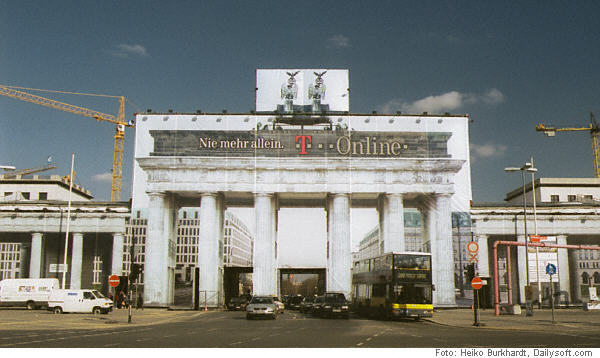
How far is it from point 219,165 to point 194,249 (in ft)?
296

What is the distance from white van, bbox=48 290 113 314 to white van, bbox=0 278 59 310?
32.2 feet

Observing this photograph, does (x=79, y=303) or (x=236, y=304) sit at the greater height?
(x=79, y=303)

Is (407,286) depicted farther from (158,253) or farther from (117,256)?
(117,256)

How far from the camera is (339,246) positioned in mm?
62250

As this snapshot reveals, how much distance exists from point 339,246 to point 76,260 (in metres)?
29.9

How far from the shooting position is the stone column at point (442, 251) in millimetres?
59750

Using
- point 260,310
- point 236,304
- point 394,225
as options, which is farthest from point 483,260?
point 260,310

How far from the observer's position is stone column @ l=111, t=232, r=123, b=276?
6544 cm

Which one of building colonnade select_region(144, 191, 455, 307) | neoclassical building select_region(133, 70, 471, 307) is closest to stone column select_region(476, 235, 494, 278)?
building colonnade select_region(144, 191, 455, 307)

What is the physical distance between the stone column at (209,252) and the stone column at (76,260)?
599 inches

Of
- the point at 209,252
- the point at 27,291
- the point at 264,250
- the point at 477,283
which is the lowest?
the point at 27,291

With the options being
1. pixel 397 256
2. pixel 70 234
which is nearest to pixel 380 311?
pixel 397 256

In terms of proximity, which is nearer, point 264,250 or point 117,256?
point 264,250
